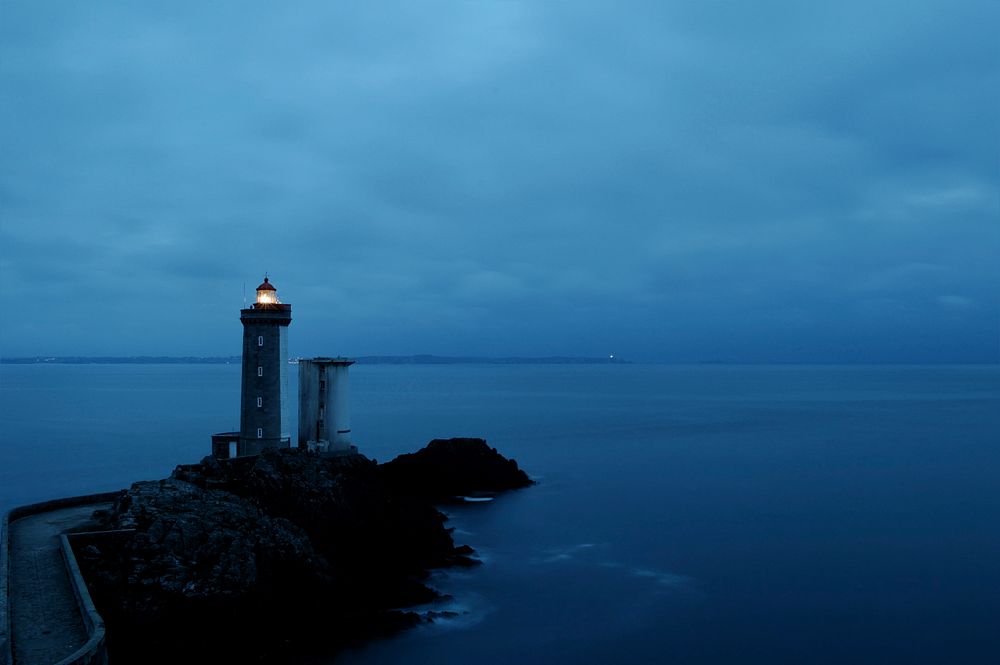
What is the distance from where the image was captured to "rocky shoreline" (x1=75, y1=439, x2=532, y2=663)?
600 inches

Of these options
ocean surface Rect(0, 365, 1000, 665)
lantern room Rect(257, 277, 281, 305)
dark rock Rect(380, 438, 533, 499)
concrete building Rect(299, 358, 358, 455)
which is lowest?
ocean surface Rect(0, 365, 1000, 665)

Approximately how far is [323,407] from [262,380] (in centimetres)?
304

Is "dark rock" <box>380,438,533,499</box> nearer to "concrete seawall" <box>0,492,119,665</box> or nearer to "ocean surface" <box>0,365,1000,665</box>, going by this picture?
"ocean surface" <box>0,365,1000,665</box>

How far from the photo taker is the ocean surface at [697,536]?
18.6 metres

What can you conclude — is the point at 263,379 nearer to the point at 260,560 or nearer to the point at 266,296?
the point at 266,296

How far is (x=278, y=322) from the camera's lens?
87.5 ft

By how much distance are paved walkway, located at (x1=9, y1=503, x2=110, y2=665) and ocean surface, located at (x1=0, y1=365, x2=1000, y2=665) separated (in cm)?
631

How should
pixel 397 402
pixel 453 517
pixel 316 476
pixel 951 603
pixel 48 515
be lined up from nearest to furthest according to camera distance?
pixel 48 515
pixel 951 603
pixel 316 476
pixel 453 517
pixel 397 402

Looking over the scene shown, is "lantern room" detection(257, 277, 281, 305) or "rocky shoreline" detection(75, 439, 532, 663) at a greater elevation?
"lantern room" detection(257, 277, 281, 305)

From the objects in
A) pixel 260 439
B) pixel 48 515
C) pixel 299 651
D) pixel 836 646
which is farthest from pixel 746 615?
pixel 48 515

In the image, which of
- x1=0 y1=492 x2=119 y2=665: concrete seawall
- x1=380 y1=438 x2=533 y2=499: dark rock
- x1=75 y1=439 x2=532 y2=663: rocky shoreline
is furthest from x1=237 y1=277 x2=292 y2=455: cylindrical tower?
x1=380 y1=438 x2=533 y2=499: dark rock

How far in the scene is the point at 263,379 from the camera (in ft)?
86.5

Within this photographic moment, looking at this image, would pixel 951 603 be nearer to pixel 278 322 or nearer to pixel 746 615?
pixel 746 615

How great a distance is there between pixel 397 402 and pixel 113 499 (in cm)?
7887
